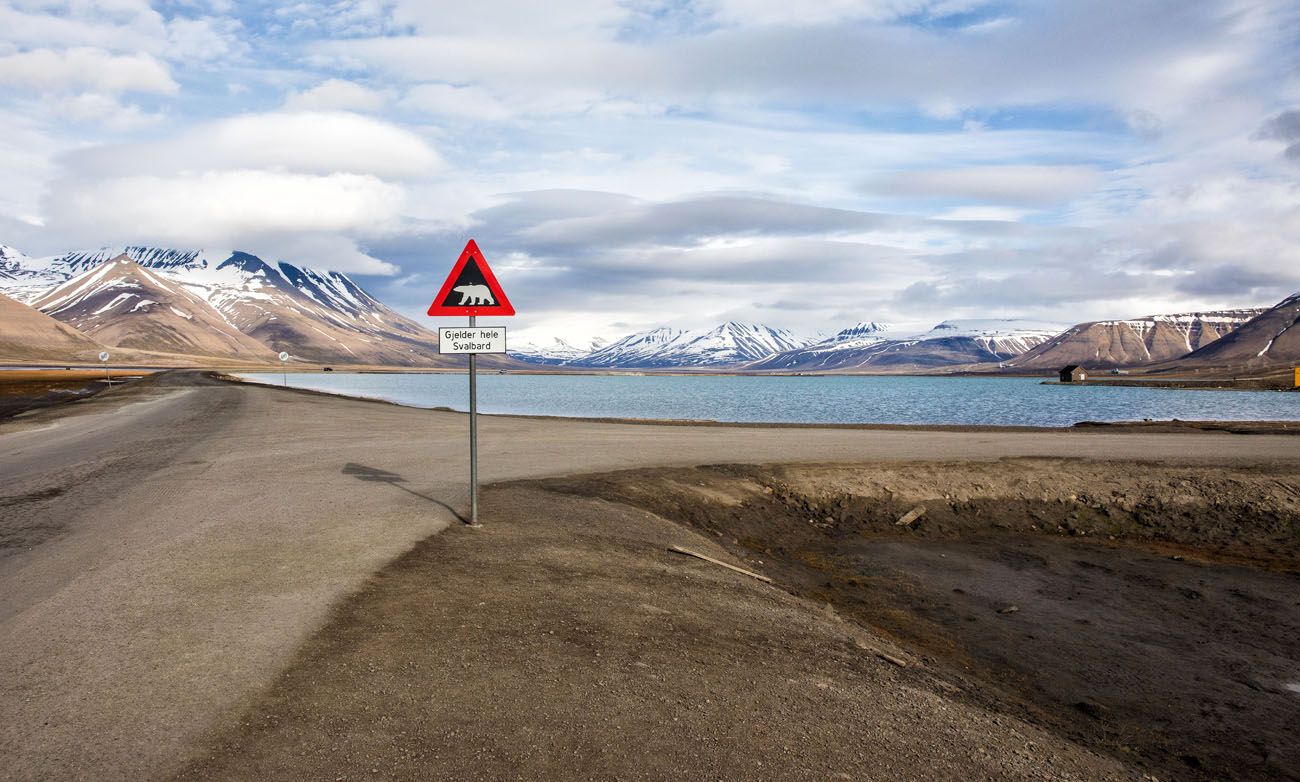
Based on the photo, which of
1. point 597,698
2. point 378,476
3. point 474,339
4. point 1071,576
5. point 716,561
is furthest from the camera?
point 378,476

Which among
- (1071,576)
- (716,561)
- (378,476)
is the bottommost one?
(1071,576)

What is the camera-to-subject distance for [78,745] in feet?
15.4

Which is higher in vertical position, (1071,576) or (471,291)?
(471,291)

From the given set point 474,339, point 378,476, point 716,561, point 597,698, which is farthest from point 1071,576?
point 378,476

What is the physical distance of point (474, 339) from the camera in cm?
1047

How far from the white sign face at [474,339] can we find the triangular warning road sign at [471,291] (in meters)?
0.23

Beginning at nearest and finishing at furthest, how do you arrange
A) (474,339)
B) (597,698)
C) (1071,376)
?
(597,698)
(474,339)
(1071,376)

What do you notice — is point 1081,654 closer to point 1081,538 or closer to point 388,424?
point 1081,538

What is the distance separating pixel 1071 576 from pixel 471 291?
1124cm

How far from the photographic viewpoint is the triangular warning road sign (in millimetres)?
10453

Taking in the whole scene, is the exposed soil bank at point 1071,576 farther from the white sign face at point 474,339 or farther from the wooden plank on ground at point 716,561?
the white sign face at point 474,339

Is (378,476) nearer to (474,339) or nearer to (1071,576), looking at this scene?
(474,339)

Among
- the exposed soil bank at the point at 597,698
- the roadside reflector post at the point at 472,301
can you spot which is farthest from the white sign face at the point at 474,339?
the exposed soil bank at the point at 597,698

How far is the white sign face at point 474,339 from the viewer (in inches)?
408
